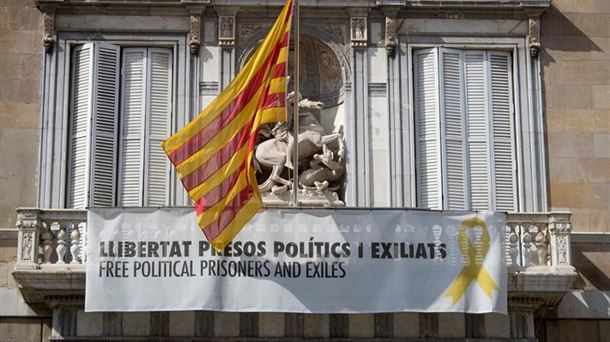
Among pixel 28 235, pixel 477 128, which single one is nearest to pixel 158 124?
pixel 28 235

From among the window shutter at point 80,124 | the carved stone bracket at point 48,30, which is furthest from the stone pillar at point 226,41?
the carved stone bracket at point 48,30

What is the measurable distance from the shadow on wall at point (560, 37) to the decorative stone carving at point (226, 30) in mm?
5686

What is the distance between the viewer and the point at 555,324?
76.6 feet

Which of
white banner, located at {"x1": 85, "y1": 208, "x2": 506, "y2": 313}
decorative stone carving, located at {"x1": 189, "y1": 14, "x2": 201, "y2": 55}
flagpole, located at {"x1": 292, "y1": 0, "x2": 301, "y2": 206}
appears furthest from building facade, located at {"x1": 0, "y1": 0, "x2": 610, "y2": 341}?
white banner, located at {"x1": 85, "y1": 208, "x2": 506, "y2": 313}

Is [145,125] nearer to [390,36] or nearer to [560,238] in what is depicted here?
[390,36]

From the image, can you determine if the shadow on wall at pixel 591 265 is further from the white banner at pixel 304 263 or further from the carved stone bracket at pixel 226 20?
the carved stone bracket at pixel 226 20

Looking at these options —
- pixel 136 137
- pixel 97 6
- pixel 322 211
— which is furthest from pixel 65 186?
pixel 322 211

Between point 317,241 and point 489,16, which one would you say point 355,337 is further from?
point 489,16

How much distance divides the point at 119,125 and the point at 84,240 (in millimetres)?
2869

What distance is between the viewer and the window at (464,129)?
2411 cm

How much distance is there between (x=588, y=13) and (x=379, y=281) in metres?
7.01

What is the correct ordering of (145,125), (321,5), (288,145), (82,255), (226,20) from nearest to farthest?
(82,255) → (288,145) → (145,125) → (226,20) → (321,5)

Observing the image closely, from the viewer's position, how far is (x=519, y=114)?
24.5 m

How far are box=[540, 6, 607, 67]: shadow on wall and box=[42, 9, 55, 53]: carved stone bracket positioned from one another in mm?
8942
